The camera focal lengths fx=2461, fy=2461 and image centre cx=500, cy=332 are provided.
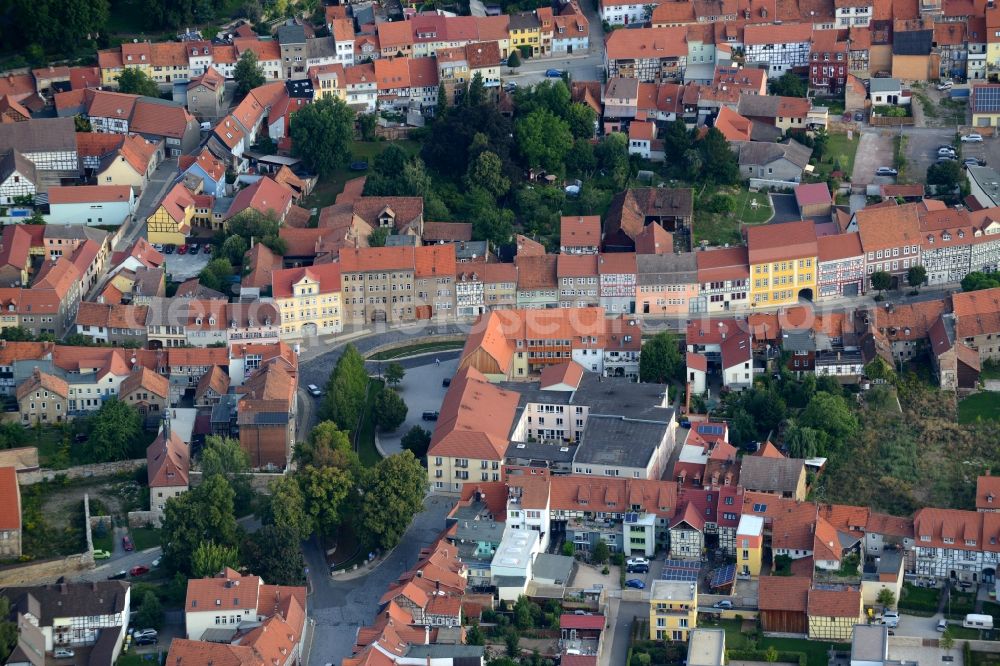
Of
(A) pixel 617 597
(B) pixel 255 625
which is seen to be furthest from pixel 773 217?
(B) pixel 255 625

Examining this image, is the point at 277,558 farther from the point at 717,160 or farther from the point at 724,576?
the point at 717,160

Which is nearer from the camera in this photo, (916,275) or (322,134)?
(916,275)

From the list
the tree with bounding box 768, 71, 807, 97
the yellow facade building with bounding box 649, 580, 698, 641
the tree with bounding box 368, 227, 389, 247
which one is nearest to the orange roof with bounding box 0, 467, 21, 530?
the tree with bounding box 368, 227, 389, 247

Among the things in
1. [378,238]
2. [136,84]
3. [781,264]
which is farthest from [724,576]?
[136,84]

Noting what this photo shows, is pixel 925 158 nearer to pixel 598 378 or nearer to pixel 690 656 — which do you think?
pixel 598 378

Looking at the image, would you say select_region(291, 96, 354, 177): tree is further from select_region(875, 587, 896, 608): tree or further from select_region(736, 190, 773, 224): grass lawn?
select_region(875, 587, 896, 608): tree

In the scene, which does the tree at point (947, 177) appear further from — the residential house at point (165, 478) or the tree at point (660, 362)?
the residential house at point (165, 478)
